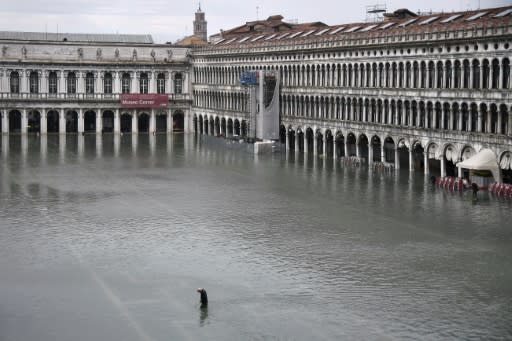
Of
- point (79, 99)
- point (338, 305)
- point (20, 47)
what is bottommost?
point (338, 305)

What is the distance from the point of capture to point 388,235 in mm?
53281

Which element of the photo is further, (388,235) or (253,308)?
(388,235)

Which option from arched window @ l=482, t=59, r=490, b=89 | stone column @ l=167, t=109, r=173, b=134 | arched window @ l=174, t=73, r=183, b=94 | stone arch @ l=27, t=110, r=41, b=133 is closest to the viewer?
arched window @ l=482, t=59, r=490, b=89

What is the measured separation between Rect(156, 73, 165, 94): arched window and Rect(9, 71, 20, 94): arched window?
867 inches

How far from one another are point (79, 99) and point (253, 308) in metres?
100.0

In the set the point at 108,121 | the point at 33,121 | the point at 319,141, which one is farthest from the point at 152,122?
the point at 319,141

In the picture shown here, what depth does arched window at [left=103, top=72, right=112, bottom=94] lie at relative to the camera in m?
136

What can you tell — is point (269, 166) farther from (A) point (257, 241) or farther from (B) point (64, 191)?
(A) point (257, 241)

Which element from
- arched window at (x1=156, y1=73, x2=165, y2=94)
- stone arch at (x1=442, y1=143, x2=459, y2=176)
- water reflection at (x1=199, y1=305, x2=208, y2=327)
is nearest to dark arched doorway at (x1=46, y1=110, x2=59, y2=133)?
arched window at (x1=156, y1=73, x2=165, y2=94)

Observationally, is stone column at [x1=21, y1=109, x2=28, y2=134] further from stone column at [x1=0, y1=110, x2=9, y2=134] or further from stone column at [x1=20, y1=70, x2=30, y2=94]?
stone column at [x1=20, y1=70, x2=30, y2=94]

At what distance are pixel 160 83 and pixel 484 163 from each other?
79.2m

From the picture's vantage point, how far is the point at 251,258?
4688 centimetres

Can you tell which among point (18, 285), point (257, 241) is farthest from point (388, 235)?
point (18, 285)

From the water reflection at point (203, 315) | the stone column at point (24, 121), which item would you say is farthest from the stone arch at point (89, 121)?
the water reflection at point (203, 315)
